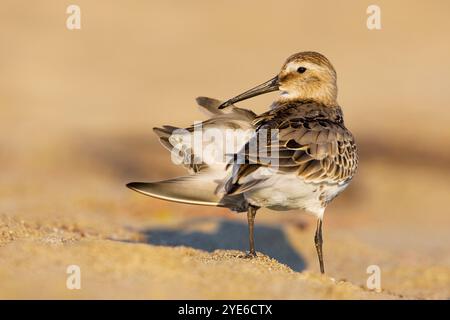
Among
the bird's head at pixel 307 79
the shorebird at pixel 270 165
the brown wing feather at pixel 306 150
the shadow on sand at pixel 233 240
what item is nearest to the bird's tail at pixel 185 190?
the shorebird at pixel 270 165

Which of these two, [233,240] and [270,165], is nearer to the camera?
[270,165]

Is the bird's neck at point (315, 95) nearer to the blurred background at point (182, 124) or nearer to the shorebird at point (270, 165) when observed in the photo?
the shorebird at point (270, 165)

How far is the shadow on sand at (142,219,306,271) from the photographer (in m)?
8.39

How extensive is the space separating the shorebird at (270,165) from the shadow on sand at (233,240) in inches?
70.1

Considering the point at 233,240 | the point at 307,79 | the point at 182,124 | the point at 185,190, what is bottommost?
the point at 233,240

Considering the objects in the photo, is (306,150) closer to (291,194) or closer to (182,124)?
(291,194)

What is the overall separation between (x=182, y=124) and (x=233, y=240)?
6.59m

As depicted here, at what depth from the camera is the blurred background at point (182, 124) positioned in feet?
23.5

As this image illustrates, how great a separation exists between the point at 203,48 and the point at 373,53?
4371 mm

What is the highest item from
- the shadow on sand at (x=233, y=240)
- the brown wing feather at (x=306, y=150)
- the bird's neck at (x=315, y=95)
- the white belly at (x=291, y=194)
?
the bird's neck at (x=315, y=95)

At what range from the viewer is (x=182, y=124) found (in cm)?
1518

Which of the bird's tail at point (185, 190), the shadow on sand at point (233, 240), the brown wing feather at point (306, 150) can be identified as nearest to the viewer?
the brown wing feather at point (306, 150)

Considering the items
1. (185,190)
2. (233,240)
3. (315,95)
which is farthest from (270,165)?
(233,240)
